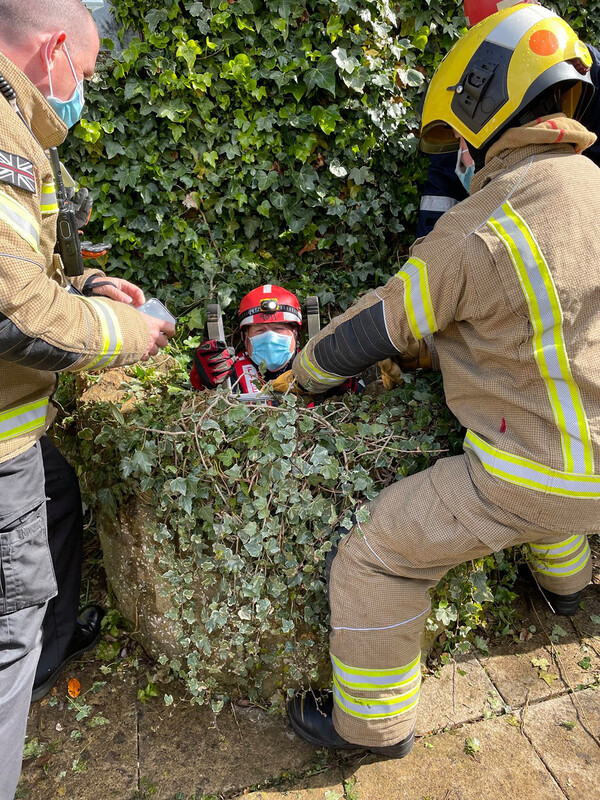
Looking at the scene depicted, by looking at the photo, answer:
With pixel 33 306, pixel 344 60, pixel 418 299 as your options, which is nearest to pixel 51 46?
pixel 33 306

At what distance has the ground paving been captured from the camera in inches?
100

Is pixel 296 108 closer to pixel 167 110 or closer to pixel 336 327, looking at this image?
pixel 167 110

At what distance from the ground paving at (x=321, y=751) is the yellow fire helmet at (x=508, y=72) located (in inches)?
98.4

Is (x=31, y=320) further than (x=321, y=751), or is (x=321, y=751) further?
(x=321, y=751)

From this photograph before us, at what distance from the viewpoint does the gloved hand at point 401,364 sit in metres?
2.91

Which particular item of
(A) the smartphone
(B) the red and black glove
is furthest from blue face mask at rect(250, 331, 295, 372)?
(A) the smartphone

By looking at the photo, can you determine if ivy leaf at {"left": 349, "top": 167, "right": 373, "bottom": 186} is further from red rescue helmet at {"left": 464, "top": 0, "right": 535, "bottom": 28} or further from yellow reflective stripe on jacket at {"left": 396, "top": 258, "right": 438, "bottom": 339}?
yellow reflective stripe on jacket at {"left": 396, "top": 258, "right": 438, "bottom": 339}

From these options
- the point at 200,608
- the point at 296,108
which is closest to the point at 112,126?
the point at 296,108

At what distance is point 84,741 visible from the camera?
2.74 m

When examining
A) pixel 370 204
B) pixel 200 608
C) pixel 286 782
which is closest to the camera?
pixel 286 782

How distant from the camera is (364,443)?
103 inches

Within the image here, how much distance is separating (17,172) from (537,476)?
6.15 feet

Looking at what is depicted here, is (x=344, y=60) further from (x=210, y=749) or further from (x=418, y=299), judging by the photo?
(x=210, y=749)

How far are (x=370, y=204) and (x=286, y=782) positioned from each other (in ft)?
10.5
